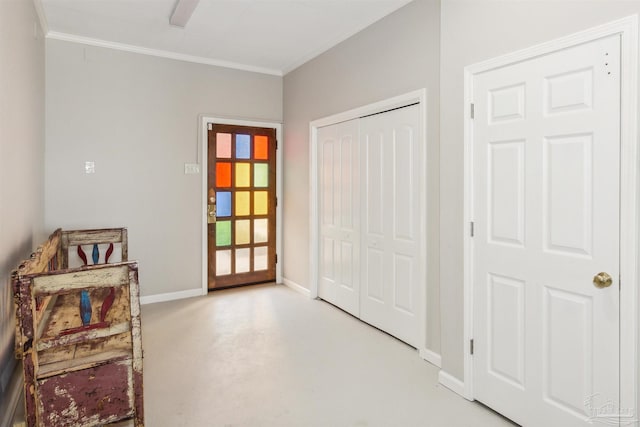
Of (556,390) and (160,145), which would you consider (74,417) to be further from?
(160,145)

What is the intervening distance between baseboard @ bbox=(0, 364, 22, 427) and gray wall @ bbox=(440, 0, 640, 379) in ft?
8.15

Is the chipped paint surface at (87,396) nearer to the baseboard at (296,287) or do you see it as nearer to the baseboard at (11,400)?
the baseboard at (11,400)

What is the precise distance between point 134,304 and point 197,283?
2.76 m

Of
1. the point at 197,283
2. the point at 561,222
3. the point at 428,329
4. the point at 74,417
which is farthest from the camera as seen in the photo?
the point at 197,283

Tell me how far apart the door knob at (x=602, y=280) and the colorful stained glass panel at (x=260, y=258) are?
3766mm

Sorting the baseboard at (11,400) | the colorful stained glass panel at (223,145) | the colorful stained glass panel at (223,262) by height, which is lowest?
the baseboard at (11,400)

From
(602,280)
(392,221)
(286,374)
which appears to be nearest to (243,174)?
(392,221)

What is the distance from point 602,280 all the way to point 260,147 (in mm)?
3901

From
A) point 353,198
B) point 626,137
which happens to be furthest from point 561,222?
point 353,198

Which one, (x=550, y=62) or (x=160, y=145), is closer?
(x=550, y=62)

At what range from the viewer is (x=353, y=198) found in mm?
3762

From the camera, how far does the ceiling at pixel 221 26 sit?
3.08 meters

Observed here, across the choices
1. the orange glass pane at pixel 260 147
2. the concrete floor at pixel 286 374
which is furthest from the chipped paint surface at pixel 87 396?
the orange glass pane at pixel 260 147

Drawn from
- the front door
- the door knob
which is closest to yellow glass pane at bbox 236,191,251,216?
the front door
